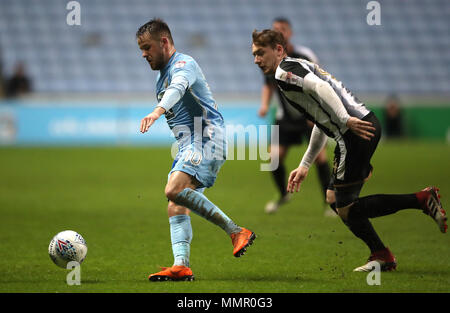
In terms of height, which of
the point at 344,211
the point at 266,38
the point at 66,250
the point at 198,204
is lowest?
the point at 66,250

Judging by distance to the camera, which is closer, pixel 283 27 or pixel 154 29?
pixel 154 29

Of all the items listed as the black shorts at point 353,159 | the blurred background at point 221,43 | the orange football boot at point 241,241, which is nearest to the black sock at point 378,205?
the black shorts at point 353,159

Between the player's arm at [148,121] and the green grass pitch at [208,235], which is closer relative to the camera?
the player's arm at [148,121]

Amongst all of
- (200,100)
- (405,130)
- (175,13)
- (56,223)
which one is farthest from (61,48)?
(200,100)

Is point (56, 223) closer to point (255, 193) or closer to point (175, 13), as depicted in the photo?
point (255, 193)

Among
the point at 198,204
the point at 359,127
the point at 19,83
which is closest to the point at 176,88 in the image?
the point at 198,204

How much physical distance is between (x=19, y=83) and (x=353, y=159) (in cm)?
1765

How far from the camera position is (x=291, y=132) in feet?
30.2

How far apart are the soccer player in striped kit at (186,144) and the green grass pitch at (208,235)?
31 cm

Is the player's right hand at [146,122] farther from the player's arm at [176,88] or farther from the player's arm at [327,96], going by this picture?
the player's arm at [327,96]

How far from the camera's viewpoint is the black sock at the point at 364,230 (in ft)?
17.5

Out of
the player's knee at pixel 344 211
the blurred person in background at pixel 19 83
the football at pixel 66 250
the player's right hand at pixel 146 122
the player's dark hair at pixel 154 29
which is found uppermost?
the blurred person in background at pixel 19 83

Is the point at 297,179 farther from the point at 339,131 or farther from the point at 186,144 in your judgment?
the point at 186,144

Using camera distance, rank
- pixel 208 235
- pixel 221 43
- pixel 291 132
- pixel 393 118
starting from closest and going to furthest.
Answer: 1. pixel 208 235
2. pixel 291 132
3. pixel 393 118
4. pixel 221 43
